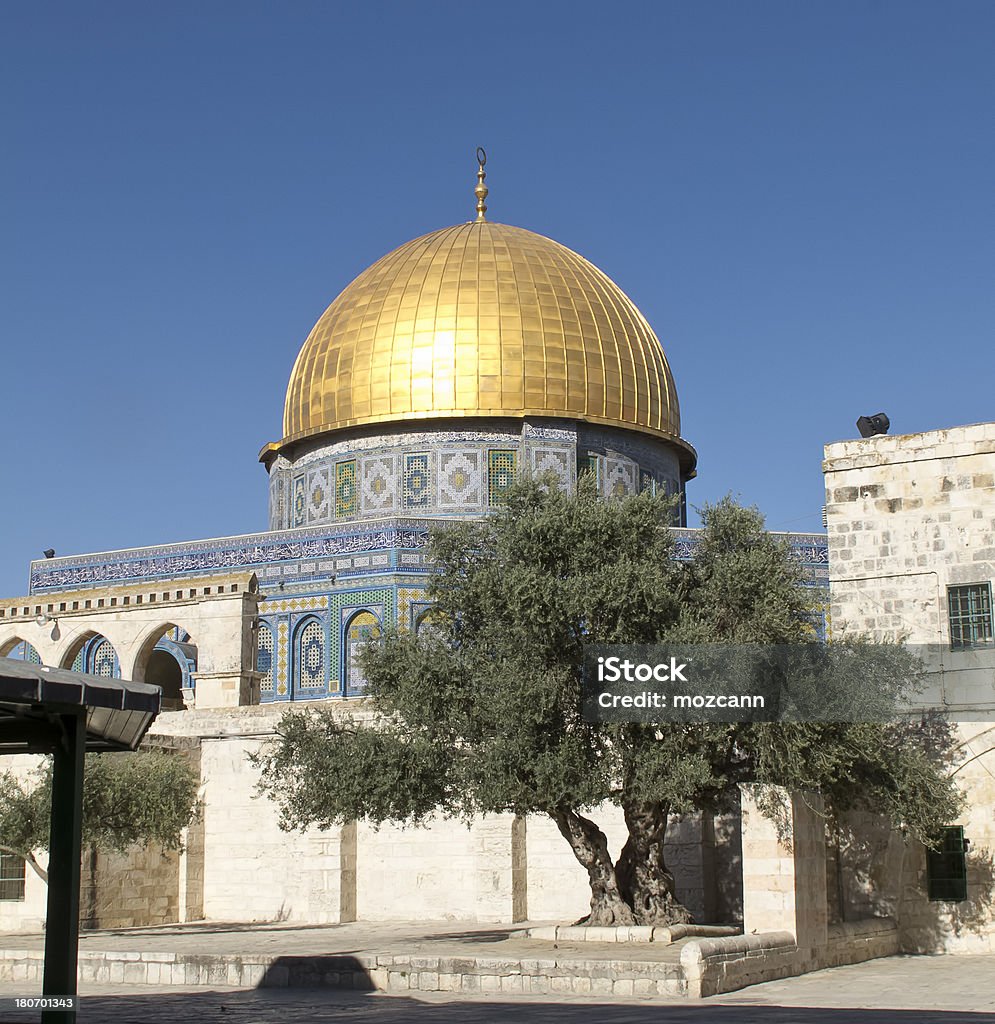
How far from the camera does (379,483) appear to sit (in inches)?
1136

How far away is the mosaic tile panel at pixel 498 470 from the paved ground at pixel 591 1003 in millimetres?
14428

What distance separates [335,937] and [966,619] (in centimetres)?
746

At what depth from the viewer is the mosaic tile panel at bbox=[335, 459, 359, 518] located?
2908 centimetres

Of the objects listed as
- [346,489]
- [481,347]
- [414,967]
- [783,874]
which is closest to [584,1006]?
[414,967]

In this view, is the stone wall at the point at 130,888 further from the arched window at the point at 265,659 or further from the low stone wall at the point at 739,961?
the low stone wall at the point at 739,961

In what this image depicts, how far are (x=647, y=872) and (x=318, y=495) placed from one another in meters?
16.8

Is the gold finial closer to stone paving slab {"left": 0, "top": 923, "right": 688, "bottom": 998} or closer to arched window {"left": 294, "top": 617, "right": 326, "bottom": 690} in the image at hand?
arched window {"left": 294, "top": 617, "right": 326, "bottom": 690}

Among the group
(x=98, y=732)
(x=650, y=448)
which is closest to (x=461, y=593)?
(x=98, y=732)

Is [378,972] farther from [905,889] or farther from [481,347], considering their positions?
[481,347]

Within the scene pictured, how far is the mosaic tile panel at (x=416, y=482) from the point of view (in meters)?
28.4

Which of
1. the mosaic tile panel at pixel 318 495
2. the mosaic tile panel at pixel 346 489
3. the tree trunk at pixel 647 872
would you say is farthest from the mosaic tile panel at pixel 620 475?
the tree trunk at pixel 647 872

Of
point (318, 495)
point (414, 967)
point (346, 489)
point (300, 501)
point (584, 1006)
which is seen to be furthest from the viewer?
point (300, 501)

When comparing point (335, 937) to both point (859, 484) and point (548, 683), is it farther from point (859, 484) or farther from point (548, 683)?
point (859, 484)

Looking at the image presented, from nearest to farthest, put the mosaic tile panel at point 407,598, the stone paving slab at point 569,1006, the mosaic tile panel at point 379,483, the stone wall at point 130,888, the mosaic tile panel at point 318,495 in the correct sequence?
the stone paving slab at point 569,1006 < the stone wall at point 130,888 < the mosaic tile panel at point 407,598 < the mosaic tile panel at point 379,483 < the mosaic tile panel at point 318,495
